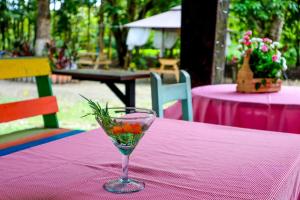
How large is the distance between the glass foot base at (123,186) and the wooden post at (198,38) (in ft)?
8.92

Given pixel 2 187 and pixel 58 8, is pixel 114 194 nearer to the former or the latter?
pixel 2 187

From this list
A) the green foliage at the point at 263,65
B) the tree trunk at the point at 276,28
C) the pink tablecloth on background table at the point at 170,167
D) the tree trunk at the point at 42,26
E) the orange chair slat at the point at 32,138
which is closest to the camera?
the pink tablecloth on background table at the point at 170,167

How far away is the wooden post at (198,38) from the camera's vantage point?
3.62m

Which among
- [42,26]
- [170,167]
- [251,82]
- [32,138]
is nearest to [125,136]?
[170,167]

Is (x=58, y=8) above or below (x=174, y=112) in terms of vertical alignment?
above

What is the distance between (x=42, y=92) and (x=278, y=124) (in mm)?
1426

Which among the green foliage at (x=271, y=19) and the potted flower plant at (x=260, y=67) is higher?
the green foliage at (x=271, y=19)

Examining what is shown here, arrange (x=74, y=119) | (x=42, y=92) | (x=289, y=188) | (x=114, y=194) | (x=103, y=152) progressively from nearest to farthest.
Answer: (x=114, y=194) → (x=289, y=188) → (x=103, y=152) → (x=42, y=92) → (x=74, y=119)

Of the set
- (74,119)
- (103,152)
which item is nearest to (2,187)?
(103,152)

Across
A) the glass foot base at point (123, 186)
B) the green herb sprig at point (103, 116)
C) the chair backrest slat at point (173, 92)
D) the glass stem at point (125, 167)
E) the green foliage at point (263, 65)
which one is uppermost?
the green foliage at point (263, 65)

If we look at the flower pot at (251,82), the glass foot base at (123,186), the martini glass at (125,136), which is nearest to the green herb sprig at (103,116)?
the martini glass at (125,136)

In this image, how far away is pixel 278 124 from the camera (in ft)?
8.20

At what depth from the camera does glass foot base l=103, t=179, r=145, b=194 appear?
1020 mm

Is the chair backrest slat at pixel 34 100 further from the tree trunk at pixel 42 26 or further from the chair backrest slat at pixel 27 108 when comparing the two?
the tree trunk at pixel 42 26
